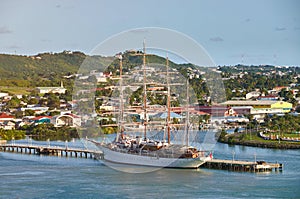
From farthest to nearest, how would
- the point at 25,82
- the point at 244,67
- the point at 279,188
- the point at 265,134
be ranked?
the point at 244,67 < the point at 25,82 < the point at 265,134 < the point at 279,188

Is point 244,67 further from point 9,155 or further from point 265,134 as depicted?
point 9,155

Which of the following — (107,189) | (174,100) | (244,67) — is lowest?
(107,189)

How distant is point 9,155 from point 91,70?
58.2 ft

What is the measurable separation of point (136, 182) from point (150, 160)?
3636mm

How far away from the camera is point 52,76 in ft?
213

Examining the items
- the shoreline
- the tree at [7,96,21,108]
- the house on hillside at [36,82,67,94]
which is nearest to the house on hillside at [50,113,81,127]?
the tree at [7,96,21,108]

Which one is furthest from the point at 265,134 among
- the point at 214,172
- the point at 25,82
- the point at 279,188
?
the point at 25,82

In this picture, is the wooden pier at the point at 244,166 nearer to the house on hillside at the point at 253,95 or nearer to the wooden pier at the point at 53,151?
the wooden pier at the point at 53,151

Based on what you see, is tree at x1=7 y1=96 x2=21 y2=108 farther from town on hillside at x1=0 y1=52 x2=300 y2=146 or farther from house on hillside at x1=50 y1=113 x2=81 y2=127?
house on hillside at x1=50 y1=113 x2=81 y2=127

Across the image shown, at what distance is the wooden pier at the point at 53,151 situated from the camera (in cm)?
2482

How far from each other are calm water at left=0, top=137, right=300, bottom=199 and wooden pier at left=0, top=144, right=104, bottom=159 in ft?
6.89

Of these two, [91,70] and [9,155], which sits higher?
[91,70]

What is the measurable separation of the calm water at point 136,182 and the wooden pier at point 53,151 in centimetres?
210

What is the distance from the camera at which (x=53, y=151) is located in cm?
2572
